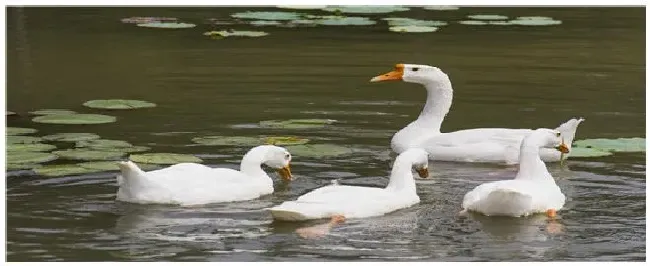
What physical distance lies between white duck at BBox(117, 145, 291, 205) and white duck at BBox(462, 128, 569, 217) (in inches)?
64.9

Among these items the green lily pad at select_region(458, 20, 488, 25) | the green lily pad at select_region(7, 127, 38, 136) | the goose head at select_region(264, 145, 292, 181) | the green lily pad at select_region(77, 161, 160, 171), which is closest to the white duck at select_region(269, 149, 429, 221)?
the goose head at select_region(264, 145, 292, 181)

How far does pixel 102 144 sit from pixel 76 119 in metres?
1.36

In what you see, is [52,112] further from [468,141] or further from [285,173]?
[468,141]

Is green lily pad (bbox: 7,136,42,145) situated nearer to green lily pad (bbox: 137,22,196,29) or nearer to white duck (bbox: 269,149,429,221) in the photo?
white duck (bbox: 269,149,429,221)

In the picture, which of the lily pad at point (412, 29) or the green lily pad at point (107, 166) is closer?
the green lily pad at point (107, 166)

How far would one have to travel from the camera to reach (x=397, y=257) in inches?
431

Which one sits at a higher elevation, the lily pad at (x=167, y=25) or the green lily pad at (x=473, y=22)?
the green lily pad at (x=473, y=22)

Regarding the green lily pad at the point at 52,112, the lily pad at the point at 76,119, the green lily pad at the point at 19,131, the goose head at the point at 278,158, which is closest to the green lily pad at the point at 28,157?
the green lily pad at the point at 19,131

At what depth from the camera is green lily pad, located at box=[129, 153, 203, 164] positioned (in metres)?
13.9

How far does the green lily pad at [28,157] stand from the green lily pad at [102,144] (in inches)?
20.9

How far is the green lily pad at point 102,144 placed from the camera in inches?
571

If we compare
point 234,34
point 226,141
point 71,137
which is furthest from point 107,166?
point 234,34

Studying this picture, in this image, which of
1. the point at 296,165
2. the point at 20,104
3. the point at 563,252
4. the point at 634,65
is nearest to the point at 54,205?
the point at 296,165

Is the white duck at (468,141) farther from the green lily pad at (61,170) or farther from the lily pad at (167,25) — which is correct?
the lily pad at (167,25)
